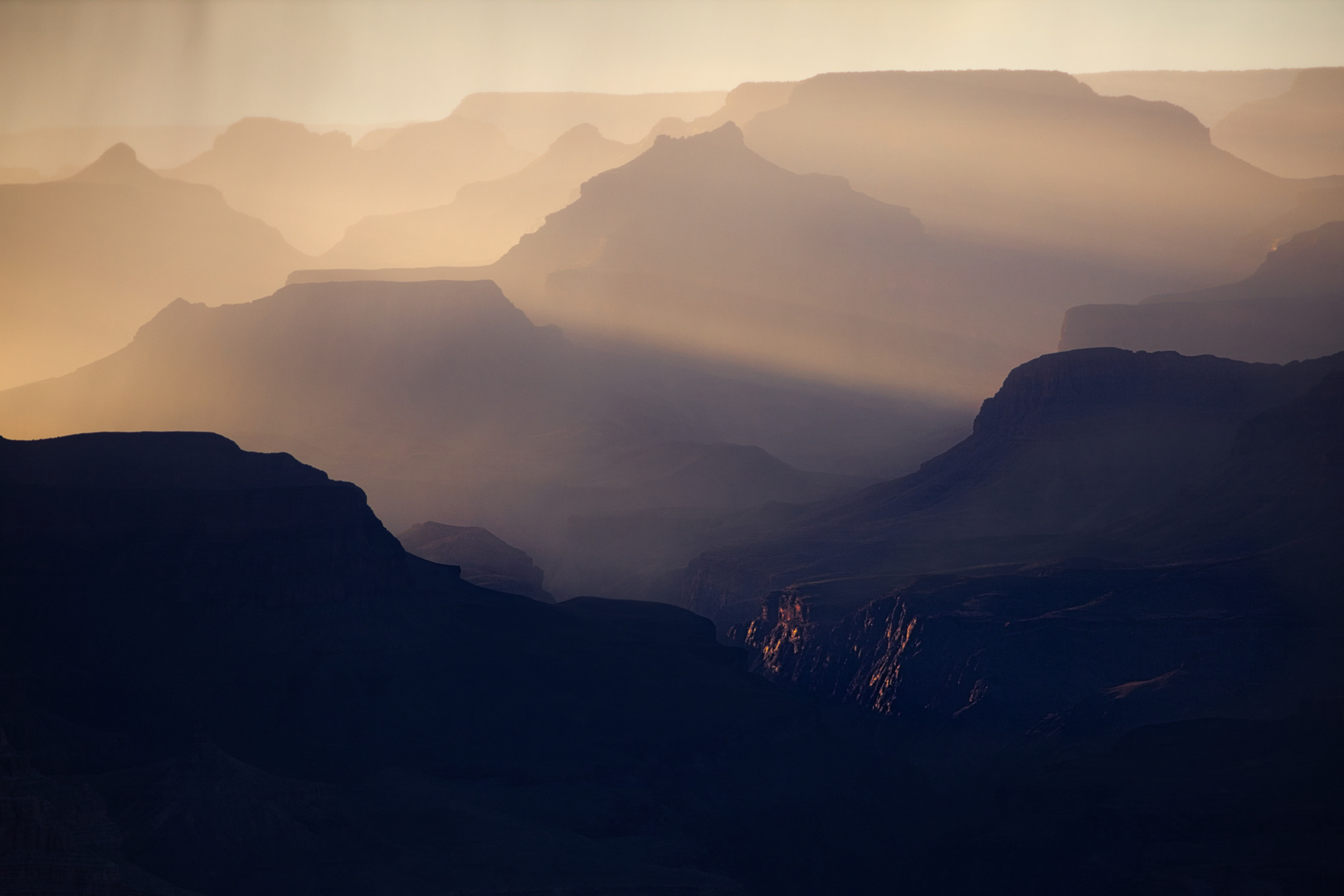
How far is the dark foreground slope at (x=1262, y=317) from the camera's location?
168875mm

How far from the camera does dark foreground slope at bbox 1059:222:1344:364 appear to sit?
168875 mm

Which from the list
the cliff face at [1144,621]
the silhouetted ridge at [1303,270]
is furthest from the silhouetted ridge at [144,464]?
the silhouetted ridge at [1303,270]

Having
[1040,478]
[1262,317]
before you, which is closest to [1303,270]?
[1262,317]

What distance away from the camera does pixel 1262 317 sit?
173750 millimetres

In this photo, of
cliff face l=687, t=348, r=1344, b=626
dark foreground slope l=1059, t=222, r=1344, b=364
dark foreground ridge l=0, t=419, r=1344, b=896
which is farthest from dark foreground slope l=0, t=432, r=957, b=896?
dark foreground slope l=1059, t=222, r=1344, b=364

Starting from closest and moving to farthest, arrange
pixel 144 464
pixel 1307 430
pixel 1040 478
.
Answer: pixel 144 464 < pixel 1307 430 < pixel 1040 478

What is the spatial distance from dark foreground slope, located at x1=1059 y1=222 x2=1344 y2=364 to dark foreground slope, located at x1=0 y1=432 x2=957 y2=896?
105238 mm

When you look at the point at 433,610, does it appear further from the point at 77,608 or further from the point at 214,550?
the point at 77,608

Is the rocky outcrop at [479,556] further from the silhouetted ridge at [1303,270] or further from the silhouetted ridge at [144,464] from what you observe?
the silhouetted ridge at [1303,270]

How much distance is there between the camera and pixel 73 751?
62344 mm

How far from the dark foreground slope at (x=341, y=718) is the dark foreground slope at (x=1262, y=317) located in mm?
105238

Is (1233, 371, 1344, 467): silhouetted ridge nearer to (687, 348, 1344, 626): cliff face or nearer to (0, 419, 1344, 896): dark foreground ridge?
(687, 348, 1344, 626): cliff face

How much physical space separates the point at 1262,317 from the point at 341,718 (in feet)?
451

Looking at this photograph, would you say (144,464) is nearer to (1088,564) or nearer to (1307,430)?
(1088,564)
